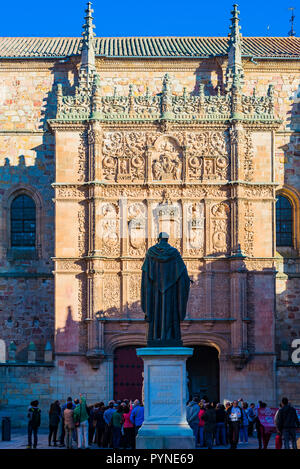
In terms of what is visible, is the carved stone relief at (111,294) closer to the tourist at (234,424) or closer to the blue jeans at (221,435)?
the blue jeans at (221,435)

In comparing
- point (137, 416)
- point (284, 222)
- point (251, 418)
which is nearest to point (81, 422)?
point (137, 416)

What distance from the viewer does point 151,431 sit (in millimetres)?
24000

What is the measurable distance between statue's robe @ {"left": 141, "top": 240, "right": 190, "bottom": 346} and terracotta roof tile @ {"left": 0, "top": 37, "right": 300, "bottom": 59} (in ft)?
76.4

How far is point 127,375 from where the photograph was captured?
42250mm

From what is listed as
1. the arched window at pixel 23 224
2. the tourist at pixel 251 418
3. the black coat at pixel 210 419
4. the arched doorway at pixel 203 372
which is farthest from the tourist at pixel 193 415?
the arched window at pixel 23 224

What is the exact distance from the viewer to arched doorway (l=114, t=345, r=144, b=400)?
42094mm

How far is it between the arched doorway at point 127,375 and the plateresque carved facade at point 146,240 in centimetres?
54

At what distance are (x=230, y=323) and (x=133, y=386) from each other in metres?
4.59

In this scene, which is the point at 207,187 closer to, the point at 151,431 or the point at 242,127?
the point at 242,127

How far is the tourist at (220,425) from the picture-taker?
34.3 meters

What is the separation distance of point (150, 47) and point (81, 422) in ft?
74.5
